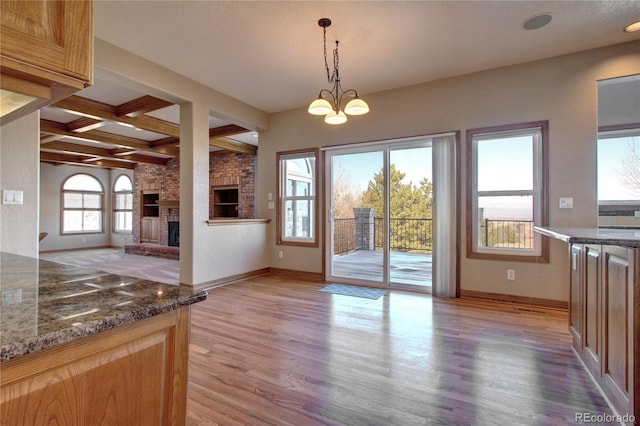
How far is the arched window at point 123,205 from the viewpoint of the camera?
9531 millimetres

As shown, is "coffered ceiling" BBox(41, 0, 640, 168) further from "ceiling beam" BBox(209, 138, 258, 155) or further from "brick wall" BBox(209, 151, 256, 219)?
"brick wall" BBox(209, 151, 256, 219)

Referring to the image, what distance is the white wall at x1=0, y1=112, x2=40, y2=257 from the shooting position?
8.13 ft

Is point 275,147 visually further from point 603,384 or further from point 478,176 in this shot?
point 603,384

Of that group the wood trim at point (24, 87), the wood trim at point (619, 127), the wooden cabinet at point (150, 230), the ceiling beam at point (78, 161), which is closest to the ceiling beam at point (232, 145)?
the wooden cabinet at point (150, 230)

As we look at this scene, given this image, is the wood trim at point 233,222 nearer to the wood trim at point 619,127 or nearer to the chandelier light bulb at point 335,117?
the chandelier light bulb at point 335,117

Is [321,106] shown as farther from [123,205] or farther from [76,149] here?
[123,205]

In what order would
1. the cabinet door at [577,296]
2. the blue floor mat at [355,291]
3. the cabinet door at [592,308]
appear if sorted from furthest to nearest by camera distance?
the blue floor mat at [355,291], the cabinet door at [577,296], the cabinet door at [592,308]

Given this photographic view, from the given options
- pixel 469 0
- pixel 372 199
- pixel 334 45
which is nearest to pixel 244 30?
pixel 334 45

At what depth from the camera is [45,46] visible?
74 centimetres

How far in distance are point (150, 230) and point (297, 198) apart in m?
6.05

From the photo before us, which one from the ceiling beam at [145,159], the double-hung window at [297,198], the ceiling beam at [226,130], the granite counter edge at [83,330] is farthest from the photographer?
the ceiling beam at [145,159]

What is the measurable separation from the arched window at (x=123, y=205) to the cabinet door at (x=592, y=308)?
10.8 m

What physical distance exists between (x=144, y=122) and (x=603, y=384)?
6337 millimetres

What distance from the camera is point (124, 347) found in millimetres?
778
